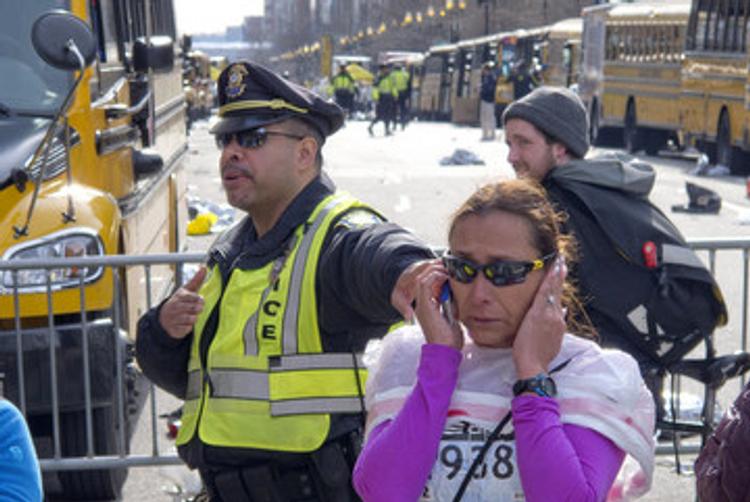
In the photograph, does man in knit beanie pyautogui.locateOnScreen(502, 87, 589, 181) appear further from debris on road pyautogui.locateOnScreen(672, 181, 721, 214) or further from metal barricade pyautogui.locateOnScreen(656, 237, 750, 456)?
debris on road pyautogui.locateOnScreen(672, 181, 721, 214)

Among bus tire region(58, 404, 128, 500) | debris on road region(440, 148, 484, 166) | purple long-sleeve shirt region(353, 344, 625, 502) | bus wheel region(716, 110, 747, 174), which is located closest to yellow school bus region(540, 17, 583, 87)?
debris on road region(440, 148, 484, 166)

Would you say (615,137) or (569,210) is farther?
(615,137)

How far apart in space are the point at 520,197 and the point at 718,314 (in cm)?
195

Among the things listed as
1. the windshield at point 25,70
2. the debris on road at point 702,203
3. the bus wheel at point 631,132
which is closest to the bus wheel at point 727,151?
the bus wheel at point 631,132

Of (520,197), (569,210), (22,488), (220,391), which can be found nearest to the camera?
(22,488)

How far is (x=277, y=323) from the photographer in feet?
13.1

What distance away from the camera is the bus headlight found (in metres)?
6.50

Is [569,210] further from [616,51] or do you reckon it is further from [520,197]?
[616,51]

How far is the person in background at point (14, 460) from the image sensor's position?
2.95 m

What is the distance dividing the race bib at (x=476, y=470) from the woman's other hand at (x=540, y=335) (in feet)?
0.40

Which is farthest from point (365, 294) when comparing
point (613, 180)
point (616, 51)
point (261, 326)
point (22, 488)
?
point (616, 51)

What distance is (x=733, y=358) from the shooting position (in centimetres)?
523

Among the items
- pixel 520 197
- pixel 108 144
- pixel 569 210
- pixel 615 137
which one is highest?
pixel 520 197

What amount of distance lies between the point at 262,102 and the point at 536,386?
1346 millimetres
